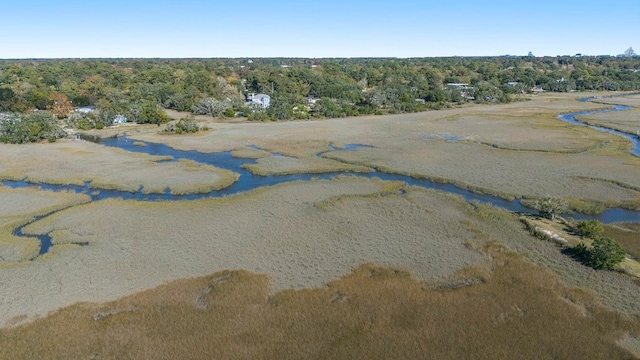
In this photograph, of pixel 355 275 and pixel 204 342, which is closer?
pixel 204 342

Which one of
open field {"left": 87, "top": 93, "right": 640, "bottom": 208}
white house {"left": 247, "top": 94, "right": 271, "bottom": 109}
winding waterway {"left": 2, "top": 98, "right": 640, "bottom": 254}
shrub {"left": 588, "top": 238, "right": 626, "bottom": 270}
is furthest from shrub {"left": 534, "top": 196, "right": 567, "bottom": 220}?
white house {"left": 247, "top": 94, "right": 271, "bottom": 109}

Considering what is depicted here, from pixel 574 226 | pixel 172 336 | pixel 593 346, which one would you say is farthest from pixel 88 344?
pixel 574 226

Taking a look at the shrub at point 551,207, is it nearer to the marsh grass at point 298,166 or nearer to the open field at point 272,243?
the open field at point 272,243

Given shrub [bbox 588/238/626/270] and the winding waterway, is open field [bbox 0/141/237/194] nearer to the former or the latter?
the winding waterway

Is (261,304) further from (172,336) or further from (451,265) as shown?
(451,265)

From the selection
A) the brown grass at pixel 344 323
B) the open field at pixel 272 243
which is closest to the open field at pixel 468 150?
the open field at pixel 272 243

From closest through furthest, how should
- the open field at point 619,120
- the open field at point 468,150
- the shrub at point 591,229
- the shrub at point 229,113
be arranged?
the shrub at point 591,229 < the open field at point 468,150 < the open field at point 619,120 < the shrub at point 229,113
